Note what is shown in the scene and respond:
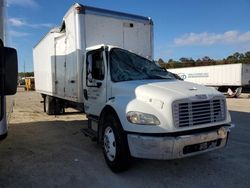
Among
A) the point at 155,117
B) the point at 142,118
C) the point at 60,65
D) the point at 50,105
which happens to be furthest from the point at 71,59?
the point at 50,105

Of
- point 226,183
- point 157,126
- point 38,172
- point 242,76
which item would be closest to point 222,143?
point 226,183

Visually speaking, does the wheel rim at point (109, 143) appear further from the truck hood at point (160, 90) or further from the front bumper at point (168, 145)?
the truck hood at point (160, 90)

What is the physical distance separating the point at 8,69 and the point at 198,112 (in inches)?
119

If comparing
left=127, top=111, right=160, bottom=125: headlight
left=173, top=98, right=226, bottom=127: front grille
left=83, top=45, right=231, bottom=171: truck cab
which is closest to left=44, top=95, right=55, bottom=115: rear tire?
left=83, top=45, right=231, bottom=171: truck cab

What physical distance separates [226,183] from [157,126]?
1471 millimetres

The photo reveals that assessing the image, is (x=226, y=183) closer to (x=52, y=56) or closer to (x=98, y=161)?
(x=98, y=161)

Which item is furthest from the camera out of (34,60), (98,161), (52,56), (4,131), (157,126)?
(34,60)

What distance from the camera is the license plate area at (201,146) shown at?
4.94 meters

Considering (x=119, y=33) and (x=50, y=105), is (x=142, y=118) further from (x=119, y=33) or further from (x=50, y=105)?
(x=50, y=105)

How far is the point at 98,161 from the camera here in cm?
629

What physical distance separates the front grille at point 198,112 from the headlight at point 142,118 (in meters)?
0.33

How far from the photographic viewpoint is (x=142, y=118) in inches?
195

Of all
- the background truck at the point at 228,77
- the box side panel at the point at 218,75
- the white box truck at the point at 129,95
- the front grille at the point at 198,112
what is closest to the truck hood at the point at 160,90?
the white box truck at the point at 129,95

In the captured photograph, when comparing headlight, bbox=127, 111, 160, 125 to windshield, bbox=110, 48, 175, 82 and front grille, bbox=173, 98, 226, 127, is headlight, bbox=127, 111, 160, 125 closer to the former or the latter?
front grille, bbox=173, 98, 226, 127
